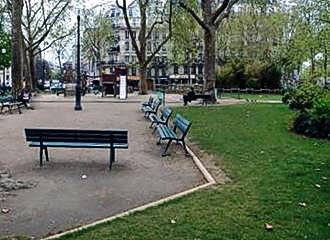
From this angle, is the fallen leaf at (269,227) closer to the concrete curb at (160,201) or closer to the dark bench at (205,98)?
the concrete curb at (160,201)

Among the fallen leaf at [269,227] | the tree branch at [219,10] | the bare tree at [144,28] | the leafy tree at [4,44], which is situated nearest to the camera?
the fallen leaf at [269,227]

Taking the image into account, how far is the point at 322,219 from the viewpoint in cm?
655

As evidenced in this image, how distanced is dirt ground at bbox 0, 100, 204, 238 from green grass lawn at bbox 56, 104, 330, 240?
0.66 metres

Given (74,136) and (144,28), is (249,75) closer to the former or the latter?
(144,28)

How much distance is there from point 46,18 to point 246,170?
50.4 m

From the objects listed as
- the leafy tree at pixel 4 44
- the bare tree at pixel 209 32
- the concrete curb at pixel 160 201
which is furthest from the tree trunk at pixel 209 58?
the leafy tree at pixel 4 44

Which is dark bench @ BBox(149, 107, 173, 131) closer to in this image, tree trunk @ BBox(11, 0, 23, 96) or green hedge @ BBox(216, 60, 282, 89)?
tree trunk @ BBox(11, 0, 23, 96)

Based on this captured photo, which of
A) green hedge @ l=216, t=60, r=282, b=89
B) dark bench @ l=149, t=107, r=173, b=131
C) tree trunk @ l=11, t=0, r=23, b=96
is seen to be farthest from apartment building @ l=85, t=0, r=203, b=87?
dark bench @ l=149, t=107, r=173, b=131

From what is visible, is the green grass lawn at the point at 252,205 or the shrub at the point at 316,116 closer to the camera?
the green grass lawn at the point at 252,205

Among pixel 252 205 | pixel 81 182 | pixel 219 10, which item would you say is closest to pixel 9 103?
pixel 219 10

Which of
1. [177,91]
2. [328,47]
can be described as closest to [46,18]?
[177,91]

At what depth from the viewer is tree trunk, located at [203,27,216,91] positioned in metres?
31.9

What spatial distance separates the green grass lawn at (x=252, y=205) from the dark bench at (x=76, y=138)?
2085mm

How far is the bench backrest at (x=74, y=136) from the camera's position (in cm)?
1063
